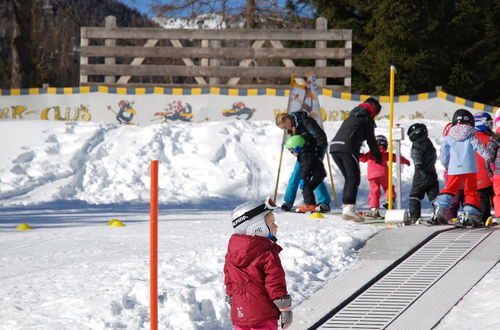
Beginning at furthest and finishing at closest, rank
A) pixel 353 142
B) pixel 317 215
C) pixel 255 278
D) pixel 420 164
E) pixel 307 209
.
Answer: pixel 307 209 → pixel 317 215 → pixel 353 142 → pixel 420 164 → pixel 255 278

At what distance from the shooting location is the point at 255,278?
5.69 meters

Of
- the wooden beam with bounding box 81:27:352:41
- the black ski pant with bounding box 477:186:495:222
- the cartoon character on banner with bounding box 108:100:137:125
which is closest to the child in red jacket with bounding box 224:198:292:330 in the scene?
the black ski pant with bounding box 477:186:495:222

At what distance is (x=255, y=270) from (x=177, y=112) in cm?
1585

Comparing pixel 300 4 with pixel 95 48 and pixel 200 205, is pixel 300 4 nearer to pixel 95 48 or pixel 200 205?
pixel 95 48

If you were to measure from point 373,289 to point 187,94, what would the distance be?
13792 mm

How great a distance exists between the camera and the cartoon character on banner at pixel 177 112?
21.3 metres

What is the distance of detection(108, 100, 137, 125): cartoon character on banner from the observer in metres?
21.3

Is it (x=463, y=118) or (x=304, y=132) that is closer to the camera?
(x=463, y=118)

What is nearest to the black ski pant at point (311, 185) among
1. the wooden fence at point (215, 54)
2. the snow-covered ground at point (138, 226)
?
the snow-covered ground at point (138, 226)

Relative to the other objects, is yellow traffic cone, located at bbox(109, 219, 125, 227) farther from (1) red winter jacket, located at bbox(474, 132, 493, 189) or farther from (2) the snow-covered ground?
(1) red winter jacket, located at bbox(474, 132, 493, 189)

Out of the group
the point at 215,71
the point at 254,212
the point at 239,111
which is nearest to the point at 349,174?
the point at 254,212

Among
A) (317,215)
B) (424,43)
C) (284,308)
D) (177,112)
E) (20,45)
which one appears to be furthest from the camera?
(20,45)

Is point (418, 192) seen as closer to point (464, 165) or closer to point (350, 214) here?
point (350, 214)

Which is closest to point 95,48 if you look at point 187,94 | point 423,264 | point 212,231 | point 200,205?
point 187,94
